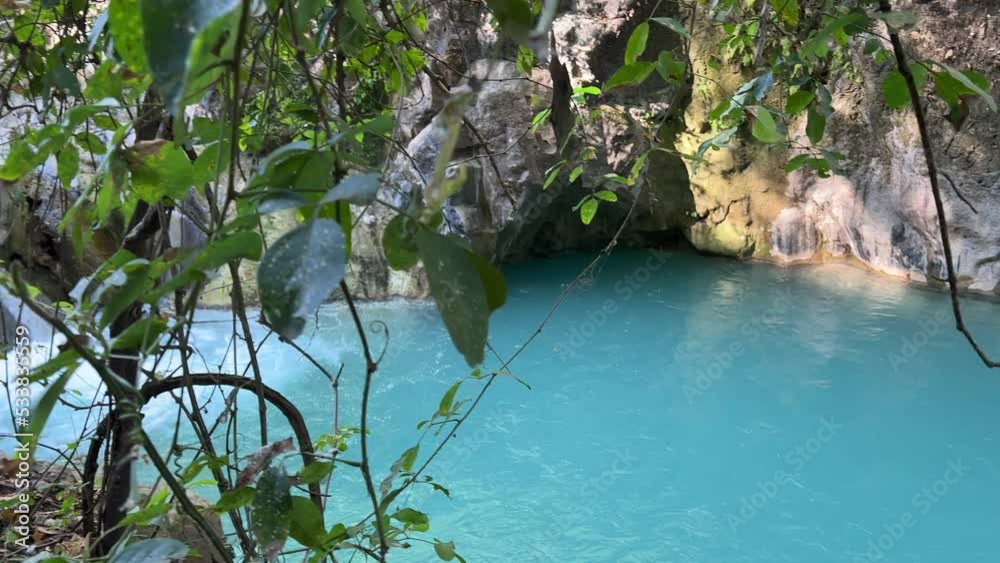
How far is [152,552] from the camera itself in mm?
425

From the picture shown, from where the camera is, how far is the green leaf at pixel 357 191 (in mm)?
274

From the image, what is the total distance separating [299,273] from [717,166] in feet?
20.8

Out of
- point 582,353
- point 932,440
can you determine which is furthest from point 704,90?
point 932,440

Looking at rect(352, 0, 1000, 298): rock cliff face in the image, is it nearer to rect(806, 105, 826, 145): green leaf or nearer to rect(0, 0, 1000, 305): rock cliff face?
rect(0, 0, 1000, 305): rock cliff face

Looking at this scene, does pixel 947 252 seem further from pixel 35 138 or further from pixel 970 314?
pixel 970 314

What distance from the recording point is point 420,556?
9.18 feet

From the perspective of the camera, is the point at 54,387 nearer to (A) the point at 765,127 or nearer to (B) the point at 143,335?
(B) the point at 143,335

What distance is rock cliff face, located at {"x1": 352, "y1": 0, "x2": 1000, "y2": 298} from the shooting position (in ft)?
16.5

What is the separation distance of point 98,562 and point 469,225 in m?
5.14

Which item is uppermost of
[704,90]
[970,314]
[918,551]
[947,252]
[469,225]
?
[704,90]

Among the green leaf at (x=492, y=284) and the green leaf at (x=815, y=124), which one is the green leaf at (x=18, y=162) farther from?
the green leaf at (x=815, y=124)

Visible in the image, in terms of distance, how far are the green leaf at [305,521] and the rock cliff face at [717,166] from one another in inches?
163

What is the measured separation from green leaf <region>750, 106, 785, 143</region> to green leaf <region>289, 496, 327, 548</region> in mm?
555

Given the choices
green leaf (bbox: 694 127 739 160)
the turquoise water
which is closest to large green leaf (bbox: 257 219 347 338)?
green leaf (bbox: 694 127 739 160)
